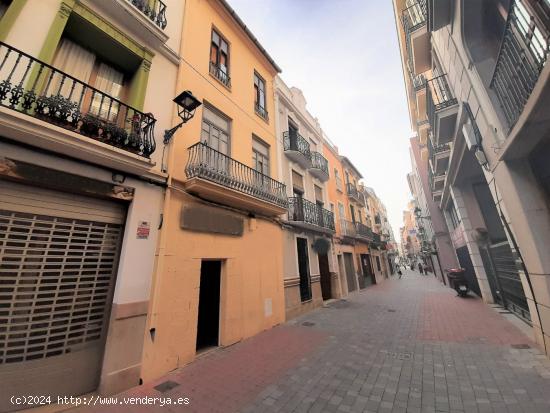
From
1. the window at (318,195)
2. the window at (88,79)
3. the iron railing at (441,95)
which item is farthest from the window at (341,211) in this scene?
the window at (88,79)

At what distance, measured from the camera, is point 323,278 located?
1285 cm

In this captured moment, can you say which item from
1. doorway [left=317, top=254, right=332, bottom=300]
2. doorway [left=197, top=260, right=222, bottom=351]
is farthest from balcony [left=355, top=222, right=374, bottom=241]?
doorway [left=197, top=260, right=222, bottom=351]

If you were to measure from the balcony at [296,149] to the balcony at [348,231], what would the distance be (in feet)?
19.7

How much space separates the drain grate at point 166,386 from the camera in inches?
157

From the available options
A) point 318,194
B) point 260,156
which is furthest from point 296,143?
point 318,194

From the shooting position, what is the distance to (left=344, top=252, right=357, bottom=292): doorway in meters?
15.7

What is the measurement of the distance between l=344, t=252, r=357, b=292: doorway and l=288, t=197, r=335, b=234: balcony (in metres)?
4.49

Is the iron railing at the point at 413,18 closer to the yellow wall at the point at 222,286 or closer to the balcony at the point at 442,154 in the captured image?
the balcony at the point at 442,154

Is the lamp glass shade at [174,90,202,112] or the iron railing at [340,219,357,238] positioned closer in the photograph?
the lamp glass shade at [174,90,202,112]

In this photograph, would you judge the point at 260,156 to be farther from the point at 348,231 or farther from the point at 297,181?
the point at 348,231

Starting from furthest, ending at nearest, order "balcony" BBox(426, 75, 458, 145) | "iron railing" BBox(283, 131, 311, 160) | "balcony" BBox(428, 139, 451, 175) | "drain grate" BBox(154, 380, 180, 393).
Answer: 1. "iron railing" BBox(283, 131, 311, 160)
2. "balcony" BBox(428, 139, 451, 175)
3. "balcony" BBox(426, 75, 458, 145)
4. "drain grate" BBox(154, 380, 180, 393)

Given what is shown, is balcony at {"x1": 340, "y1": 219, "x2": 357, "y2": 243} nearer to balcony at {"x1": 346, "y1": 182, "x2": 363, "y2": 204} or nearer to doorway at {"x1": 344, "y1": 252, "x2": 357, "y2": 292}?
doorway at {"x1": 344, "y1": 252, "x2": 357, "y2": 292}

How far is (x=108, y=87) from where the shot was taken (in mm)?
5242

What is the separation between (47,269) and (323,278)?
1178 cm
